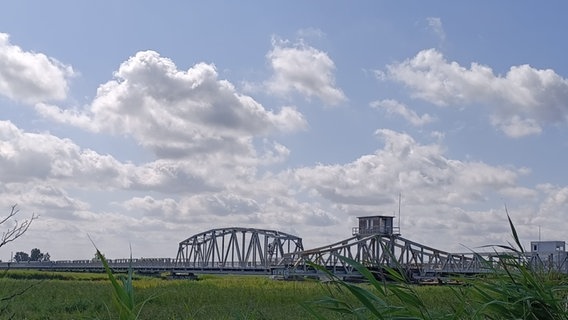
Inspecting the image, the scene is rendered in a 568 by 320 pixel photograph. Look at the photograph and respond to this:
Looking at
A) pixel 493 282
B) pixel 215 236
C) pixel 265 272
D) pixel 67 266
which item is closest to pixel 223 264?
pixel 215 236

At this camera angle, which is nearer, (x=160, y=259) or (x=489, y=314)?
(x=489, y=314)

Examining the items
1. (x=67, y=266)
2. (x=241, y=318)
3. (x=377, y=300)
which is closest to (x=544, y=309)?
(x=377, y=300)

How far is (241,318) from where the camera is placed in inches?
220

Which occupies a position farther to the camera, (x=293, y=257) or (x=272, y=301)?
(x=293, y=257)

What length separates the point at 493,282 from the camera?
5.85 meters

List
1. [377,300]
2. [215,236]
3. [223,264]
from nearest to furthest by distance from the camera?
[377,300] → [223,264] → [215,236]

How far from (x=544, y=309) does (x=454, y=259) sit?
86669 millimetres

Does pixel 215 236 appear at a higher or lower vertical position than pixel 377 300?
higher

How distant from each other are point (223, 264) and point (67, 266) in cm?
2856

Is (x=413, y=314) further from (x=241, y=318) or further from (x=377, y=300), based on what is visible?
(x=241, y=318)

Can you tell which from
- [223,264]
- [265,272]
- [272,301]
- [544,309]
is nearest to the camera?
[544,309]

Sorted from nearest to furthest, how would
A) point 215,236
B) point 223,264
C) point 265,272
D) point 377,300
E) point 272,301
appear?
point 377,300, point 272,301, point 265,272, point 223,264, point 215,236

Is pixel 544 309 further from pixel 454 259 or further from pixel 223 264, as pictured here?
pixel 223 264

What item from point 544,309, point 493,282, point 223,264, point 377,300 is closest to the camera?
point 377,300
